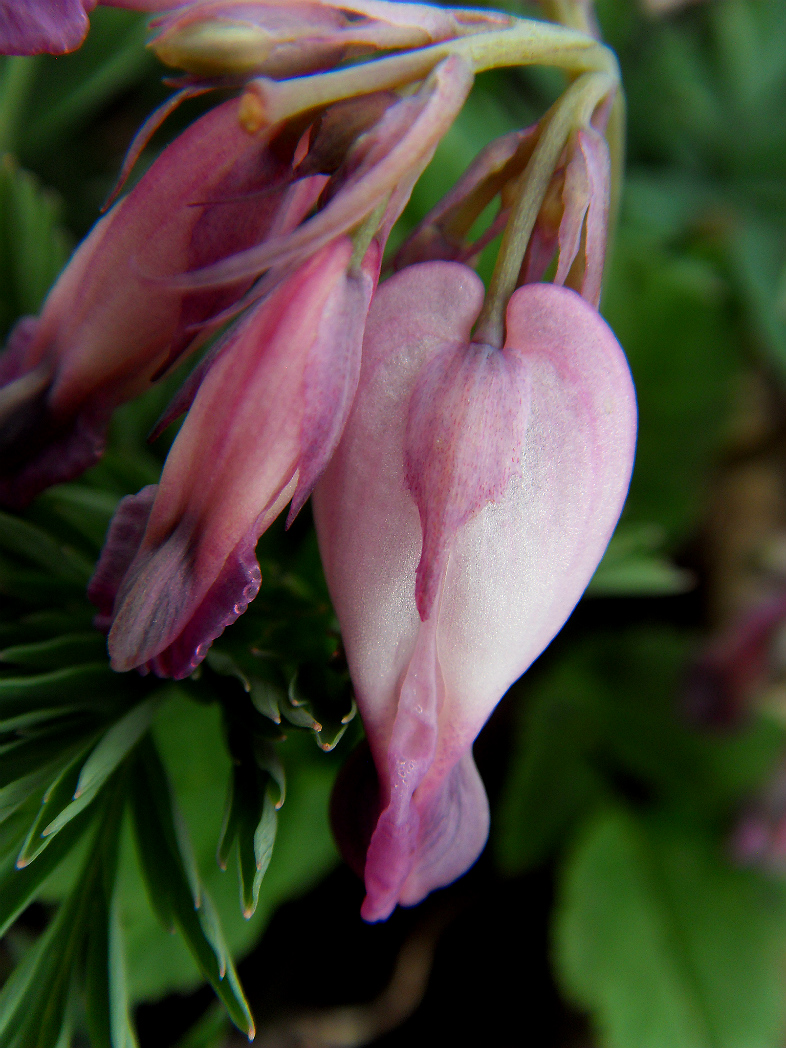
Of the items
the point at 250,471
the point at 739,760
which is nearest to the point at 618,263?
the point at 739,760

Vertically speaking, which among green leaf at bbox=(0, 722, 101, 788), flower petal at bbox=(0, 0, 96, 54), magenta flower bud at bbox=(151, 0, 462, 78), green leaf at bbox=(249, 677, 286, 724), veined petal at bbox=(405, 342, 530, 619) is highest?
flower petal at bbox=(0, 0, 96, 54)

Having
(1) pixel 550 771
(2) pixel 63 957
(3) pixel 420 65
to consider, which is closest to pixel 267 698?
(2) pixel 63 957

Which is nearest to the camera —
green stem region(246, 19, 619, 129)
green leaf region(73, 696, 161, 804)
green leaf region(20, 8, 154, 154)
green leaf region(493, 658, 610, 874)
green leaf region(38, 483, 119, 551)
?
green stem region(246, 19, 619, 129)

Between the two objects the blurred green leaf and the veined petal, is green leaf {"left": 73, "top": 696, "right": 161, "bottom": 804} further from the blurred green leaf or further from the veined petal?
the blurred green leaf

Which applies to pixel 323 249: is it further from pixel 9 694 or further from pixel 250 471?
pixel 9 694

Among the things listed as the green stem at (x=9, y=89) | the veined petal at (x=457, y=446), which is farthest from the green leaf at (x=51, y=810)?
the green stem at (x=9, y=89)

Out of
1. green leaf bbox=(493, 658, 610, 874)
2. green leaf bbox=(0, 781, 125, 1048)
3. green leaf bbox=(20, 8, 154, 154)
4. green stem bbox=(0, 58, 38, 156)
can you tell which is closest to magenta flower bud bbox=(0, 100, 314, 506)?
green leaf bbox=(0, 781, 125, 1048)

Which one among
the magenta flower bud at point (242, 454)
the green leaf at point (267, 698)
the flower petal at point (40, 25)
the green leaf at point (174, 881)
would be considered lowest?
the green leaf at point (174, 881)

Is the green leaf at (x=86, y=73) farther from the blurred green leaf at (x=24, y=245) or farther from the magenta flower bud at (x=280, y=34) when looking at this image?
the magenta flower bud at (x=280, y=34)
